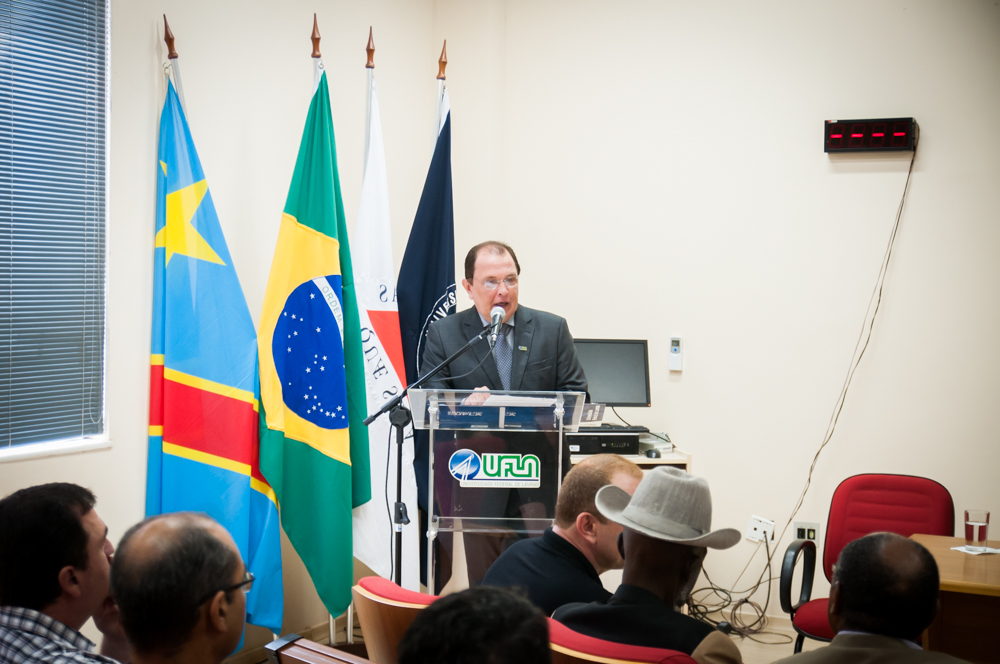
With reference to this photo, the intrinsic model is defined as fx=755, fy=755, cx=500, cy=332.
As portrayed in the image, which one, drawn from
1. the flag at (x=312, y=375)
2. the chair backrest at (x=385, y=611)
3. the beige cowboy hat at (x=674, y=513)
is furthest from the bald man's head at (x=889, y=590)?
the flag at (x=312, y=375)

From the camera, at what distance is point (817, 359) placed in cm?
398

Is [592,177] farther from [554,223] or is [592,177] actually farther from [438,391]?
[438,391]

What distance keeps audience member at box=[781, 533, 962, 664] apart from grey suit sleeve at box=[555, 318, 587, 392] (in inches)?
61.6

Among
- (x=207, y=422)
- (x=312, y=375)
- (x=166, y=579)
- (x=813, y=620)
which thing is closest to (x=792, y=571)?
(x=813, y=620)

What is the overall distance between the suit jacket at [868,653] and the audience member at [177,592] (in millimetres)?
1078

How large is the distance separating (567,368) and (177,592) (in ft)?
6.76

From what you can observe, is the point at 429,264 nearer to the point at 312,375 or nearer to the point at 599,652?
the point at 312,375

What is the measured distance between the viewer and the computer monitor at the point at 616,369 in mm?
4070

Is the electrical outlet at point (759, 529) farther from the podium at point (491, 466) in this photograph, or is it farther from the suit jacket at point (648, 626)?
the suit jacket at point (648, 626)

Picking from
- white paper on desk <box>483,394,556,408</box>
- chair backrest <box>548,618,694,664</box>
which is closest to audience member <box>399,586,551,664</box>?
chair backrest <box>548,618,694,664</box>

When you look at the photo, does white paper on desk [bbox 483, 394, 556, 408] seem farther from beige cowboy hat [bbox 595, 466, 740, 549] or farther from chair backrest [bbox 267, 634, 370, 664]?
chair backrest [bbox 267, 634, 370, 664]

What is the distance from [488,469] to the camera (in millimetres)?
2342

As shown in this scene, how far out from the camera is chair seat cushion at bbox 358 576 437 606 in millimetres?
1766

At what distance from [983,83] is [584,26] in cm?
207
